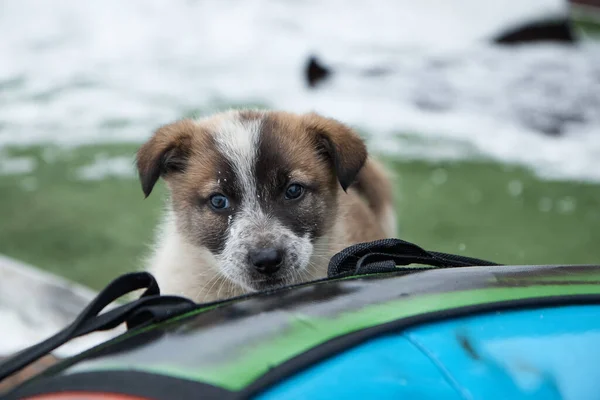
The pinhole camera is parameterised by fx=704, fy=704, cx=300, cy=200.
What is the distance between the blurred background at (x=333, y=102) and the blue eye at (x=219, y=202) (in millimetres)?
1432

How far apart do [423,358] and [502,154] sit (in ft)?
16.3

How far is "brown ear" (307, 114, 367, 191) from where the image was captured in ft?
8.17

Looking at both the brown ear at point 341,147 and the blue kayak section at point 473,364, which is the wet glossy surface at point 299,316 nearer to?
the blue kayak section at point 473,364

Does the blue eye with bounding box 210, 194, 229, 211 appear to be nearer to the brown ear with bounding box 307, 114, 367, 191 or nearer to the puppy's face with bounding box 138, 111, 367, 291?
the puppy's face with bounding box 138, 111, 367, 291

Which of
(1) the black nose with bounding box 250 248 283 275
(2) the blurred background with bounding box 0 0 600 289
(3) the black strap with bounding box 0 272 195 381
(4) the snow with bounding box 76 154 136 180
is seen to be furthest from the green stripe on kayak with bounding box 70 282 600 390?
(4) the snow with bounding box 76 154 136 180

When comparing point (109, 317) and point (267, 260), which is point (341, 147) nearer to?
point (267, 260)

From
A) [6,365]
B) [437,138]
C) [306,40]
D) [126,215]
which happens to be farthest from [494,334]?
[306,40]

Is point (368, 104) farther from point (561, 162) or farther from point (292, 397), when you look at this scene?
point (292, 397)

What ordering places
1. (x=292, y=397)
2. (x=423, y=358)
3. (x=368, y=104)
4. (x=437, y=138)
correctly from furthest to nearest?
(x=368, y=104)
(x=437, y=138)
(x=423, y=358)
(x=292, y=397)

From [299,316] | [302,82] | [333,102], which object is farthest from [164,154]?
[302,82]

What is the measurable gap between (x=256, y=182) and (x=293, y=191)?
0.51 feet

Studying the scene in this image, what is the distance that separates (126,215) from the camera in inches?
188

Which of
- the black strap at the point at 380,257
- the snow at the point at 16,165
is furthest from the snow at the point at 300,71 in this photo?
the black strap at the point at 380,257

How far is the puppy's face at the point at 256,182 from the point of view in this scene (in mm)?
2316
